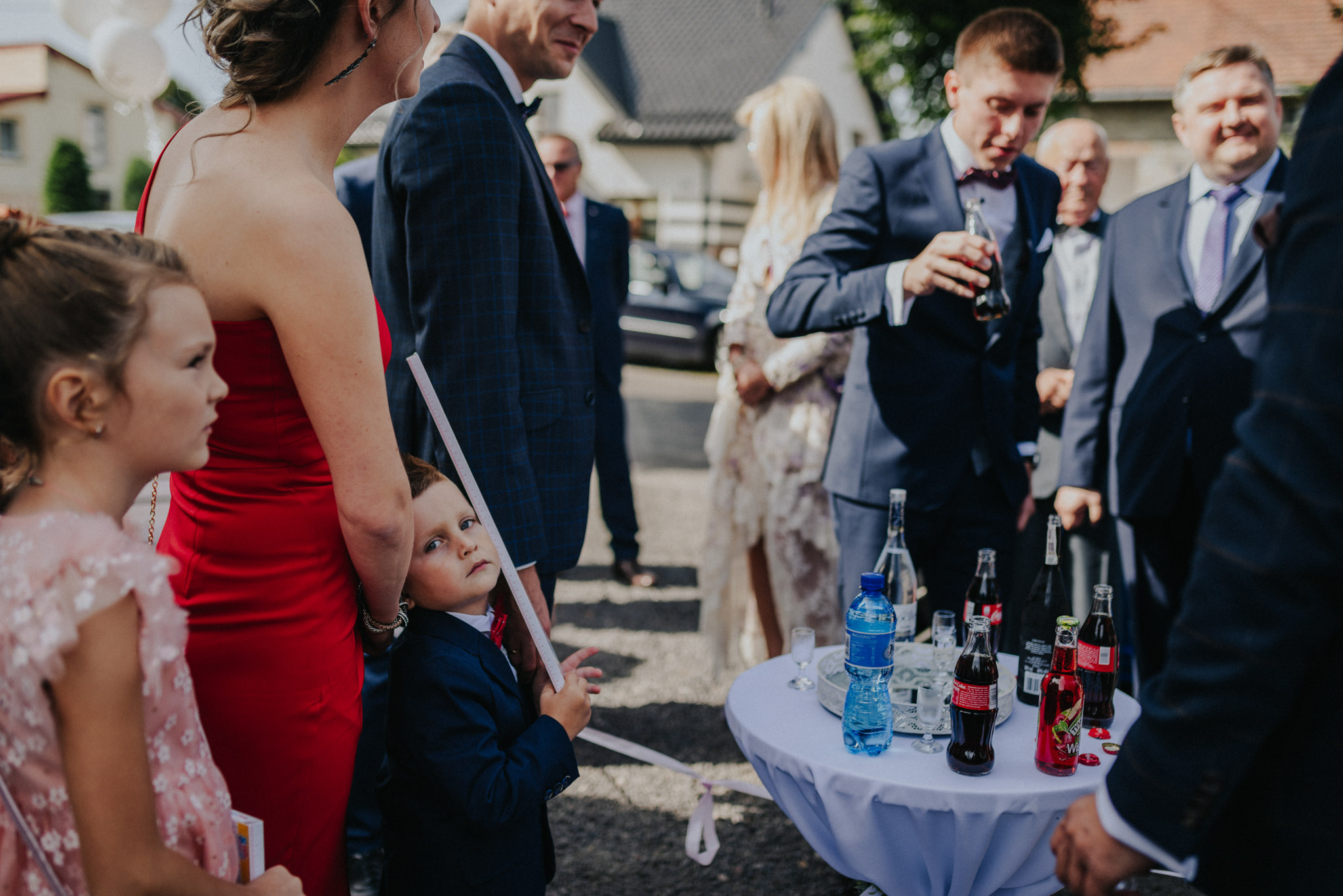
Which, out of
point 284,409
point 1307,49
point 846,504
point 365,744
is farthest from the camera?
point 1307,49

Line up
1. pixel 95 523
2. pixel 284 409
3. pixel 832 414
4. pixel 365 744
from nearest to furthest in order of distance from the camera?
pixel 95 523
pixel 284 409
pixel 365 744
pixel 832 414

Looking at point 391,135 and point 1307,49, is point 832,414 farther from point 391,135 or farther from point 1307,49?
point 1307,49

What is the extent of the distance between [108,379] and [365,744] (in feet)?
5.14

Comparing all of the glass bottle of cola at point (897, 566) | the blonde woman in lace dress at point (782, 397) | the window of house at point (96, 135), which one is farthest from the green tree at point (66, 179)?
the glass bottle of cola at point (897, 566)

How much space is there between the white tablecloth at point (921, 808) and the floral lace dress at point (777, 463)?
5.48 ft

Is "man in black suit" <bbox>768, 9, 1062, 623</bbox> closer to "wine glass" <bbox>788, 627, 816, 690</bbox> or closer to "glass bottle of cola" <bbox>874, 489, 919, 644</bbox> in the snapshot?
"glass bottle of cola" <bbox>874, 489, 919, 644</bbox>

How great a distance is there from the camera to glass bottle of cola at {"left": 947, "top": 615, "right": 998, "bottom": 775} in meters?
1.69

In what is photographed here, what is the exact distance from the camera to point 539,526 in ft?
6.13

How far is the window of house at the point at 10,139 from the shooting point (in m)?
27.5

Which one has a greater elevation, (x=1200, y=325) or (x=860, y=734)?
(x=1200, y=325)

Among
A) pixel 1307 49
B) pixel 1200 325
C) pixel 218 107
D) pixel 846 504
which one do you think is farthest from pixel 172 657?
pixel 1307 49

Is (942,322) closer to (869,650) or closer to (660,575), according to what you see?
(869,650)

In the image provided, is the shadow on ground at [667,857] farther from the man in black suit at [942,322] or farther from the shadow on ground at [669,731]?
the man in black suit at [942,322]

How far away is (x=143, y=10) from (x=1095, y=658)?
8828mm
